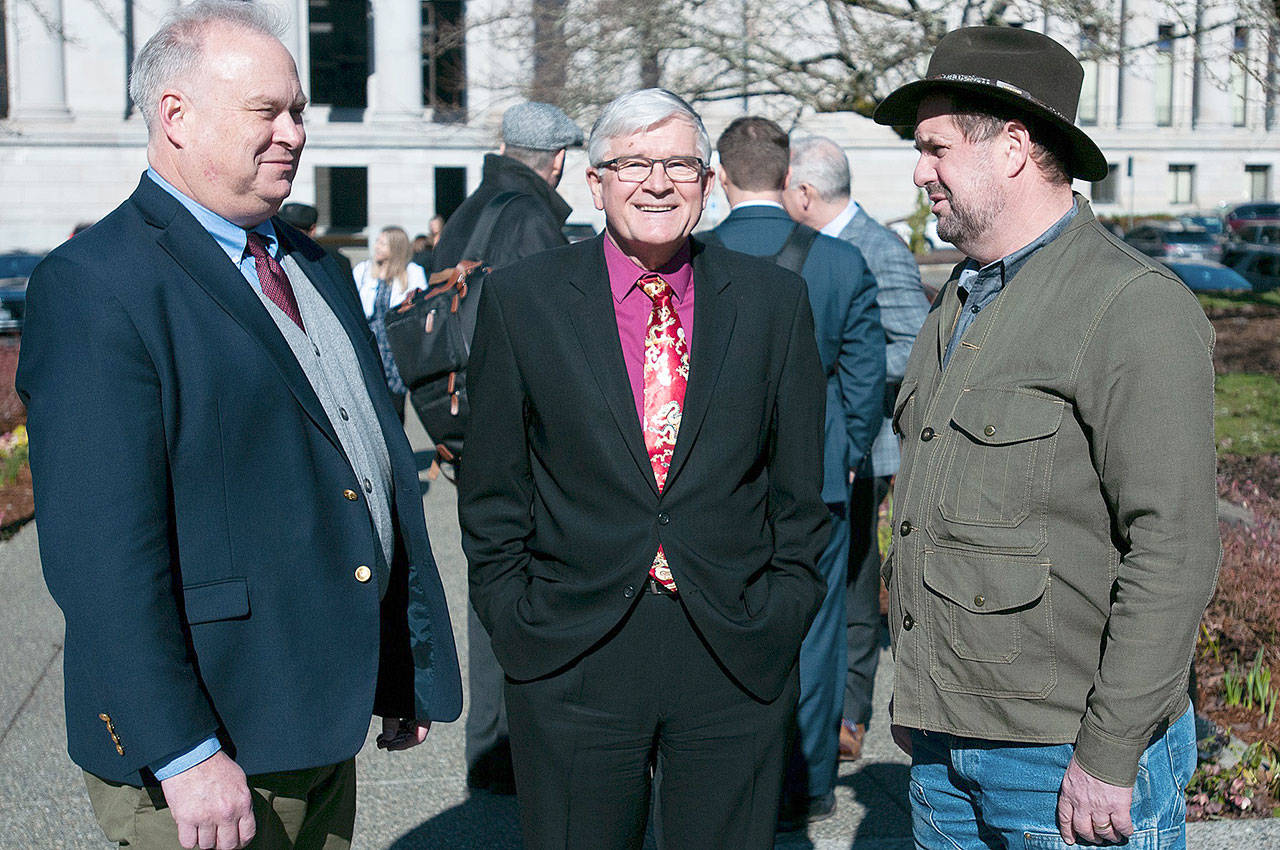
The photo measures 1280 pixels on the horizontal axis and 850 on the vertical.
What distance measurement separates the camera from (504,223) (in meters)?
4.34

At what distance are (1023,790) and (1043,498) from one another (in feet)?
1.93

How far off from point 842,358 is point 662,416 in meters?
1.96

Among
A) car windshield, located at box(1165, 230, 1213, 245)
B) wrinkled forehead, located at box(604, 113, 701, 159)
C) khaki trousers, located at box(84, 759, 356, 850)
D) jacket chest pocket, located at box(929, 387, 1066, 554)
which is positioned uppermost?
car windshield, located at box(1165, 230, 1213, 245)

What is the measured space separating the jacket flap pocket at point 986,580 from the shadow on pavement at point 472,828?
7.55 ft

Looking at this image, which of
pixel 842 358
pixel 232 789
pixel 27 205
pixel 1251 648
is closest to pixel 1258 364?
pixel 1251 648

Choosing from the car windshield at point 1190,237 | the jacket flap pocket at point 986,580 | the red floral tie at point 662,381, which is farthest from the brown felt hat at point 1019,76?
the car windshield at point 1190,237

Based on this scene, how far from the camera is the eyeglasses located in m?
2.78

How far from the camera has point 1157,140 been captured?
51.7 metres

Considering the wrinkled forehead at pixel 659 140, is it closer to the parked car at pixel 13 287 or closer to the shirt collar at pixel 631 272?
the shirt collar at pixel 631 272

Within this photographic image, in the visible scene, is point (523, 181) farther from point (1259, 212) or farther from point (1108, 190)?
point (1108, 190)

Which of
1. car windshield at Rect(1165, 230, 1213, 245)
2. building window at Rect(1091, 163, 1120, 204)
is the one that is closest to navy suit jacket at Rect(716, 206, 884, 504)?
car windshield at Rect(1165, 230, 1213, 245)

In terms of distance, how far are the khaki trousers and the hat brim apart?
186 cm

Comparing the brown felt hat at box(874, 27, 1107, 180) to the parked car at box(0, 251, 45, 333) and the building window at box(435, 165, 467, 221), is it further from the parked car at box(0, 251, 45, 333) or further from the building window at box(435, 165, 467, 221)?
the building window at box(435, 165, 467, 221)

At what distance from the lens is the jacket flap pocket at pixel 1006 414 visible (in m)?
2.33
